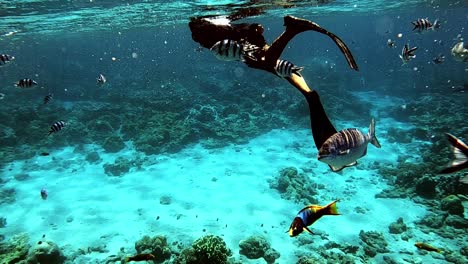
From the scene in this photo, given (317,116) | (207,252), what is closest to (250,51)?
(317,116)

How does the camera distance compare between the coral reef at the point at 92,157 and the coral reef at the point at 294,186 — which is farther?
the coral reef at the point at 92,157

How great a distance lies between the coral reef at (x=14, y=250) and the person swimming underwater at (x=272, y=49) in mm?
8272

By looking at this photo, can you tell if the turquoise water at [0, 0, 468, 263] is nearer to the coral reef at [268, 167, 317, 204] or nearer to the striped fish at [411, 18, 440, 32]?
the coral reef at [268, 167, 317, 204]

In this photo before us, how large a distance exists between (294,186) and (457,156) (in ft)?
36.8

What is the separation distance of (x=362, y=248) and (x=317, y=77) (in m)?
24.1

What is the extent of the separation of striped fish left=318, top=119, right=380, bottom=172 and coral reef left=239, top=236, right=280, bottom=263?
6.54 meters

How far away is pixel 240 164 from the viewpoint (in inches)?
630

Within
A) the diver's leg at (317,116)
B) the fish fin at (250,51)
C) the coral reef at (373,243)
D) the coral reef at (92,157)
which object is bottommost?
the coral reef at (92,157)

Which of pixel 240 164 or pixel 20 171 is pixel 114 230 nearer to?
pixel 240 164

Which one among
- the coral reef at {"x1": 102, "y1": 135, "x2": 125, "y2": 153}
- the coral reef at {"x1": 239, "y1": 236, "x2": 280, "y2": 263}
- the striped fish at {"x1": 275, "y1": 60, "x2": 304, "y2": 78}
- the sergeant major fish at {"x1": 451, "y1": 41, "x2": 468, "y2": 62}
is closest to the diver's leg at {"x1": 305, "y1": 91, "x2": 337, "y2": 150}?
the striped fish at {"x1": 275, "y1": 60, "x2": 304, "y2": 78}

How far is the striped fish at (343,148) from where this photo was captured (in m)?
2.84

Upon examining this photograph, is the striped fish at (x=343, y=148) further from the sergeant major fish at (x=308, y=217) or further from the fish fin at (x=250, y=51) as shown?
the fish fin at (x=250, y=51)

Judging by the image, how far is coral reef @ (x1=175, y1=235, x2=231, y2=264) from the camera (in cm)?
748

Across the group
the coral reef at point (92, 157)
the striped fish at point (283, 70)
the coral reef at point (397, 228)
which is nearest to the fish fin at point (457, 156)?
the striped fish at point (283, 70)
